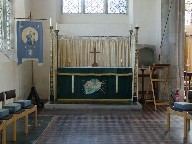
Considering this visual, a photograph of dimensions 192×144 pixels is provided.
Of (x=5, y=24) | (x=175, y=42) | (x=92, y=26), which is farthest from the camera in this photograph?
(x=92, y=26)

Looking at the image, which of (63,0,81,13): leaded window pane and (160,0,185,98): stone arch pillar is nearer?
(160,0,185,98): stone arch pillar

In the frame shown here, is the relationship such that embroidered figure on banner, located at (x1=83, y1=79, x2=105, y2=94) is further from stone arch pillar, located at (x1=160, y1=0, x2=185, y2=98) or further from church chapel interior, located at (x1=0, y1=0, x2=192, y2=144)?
stone arch pillar, located at (x1=160, y1=0, x2=185, y2=98)

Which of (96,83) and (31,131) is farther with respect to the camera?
(96,83)

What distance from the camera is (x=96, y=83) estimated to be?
988 centimetres

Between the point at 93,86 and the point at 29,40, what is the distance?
2.18 meters

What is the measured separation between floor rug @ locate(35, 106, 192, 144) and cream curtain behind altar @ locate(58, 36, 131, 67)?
2642 millimetres

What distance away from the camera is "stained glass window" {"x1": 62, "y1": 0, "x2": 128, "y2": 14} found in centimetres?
1203

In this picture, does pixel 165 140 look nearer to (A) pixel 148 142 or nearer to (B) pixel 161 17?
(A) pixel 148 142

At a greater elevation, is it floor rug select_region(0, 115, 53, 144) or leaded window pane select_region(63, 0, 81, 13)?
Result: leaded window pane select_region(63, 0, 81, 13)

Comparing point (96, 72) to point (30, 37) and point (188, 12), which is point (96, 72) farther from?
point (188, 12)

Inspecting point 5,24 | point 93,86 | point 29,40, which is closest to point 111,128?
point 93,86

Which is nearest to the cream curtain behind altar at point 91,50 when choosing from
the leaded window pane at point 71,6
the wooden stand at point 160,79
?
the wooden stand at point 160,79

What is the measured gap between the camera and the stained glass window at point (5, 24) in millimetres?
8719

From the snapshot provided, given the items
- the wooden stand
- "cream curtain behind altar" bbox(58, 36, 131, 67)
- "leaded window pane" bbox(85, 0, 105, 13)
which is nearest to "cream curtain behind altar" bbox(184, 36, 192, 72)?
the wooden stand
